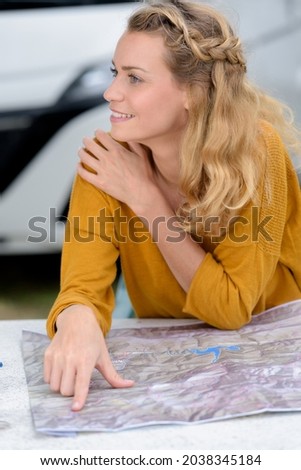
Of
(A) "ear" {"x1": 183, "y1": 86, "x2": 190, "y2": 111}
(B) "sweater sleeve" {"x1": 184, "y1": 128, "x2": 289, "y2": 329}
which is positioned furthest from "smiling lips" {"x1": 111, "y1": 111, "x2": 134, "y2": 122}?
(B) "sweater sleeve" {"x1": 184, "y1": 128, "x2": 289, "y2": 329}

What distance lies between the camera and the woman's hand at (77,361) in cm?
147

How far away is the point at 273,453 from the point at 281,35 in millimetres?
2394

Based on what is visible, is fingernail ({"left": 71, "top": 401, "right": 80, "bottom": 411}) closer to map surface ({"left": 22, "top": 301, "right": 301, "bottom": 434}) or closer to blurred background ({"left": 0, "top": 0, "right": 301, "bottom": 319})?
map surface ({"left": 22, "top": 301, "right": 301, "bottom": 434})

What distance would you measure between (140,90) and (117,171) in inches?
8.0

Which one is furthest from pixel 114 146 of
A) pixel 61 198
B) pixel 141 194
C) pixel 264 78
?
pixel 264 78

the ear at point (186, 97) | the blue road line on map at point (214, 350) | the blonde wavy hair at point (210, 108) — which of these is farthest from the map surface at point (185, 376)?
the ear at point (186, 97)

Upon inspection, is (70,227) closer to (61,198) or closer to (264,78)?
(61,198)

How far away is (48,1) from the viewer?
3.18 m

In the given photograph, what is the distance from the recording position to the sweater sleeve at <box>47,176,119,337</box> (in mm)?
1753

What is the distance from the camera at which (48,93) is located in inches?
124

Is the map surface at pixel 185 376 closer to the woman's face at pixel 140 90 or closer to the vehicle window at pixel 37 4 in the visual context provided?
the woman's face at pixel 140 90

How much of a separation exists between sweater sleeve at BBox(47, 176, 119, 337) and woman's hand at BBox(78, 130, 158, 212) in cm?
3

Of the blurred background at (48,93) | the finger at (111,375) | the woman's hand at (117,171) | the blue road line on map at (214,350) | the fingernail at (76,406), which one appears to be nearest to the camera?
the fingernail at (76,406)

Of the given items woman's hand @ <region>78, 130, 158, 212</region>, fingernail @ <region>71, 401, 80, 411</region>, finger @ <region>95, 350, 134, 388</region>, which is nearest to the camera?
fingernail @ <region>71, 401, 80, 411</region>
